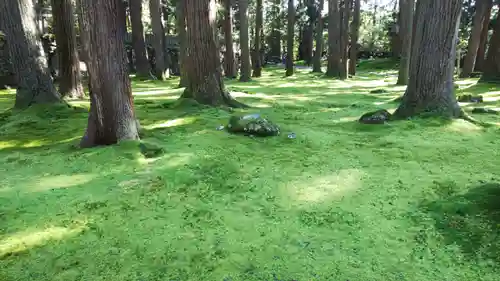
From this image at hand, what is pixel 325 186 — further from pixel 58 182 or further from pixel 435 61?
pixel 435 61

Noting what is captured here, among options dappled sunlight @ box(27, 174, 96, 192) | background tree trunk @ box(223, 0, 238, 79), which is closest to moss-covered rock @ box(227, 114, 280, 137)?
dappled sunlight @ box(27, 174, 96, 192)

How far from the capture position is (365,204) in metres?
3.89

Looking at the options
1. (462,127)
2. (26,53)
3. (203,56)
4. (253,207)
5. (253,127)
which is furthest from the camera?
(203,56)

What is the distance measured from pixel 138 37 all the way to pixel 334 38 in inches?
425

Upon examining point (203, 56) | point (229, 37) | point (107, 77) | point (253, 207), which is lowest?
point (253, 207)

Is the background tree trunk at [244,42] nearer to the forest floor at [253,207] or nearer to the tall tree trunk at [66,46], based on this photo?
the tall tree trunk at [66,46]

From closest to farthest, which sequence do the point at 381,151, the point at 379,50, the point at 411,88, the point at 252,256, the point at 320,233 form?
the point at 252,256
the point at 320,233
the point at 381,151
the point at 411,88
the point at 379,50

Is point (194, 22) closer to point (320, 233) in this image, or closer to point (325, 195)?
point (325, 195)

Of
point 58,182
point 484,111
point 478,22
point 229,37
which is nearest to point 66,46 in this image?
point 58,182

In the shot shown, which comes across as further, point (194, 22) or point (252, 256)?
point (194, 22)

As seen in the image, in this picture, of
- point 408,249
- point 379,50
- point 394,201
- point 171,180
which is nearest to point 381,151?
point 394,201

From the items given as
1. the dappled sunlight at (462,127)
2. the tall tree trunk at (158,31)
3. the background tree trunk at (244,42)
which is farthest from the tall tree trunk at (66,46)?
the dappled sunlight at (462,127)

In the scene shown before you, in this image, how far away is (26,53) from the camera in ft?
27.4

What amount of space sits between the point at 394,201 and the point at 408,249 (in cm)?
97
